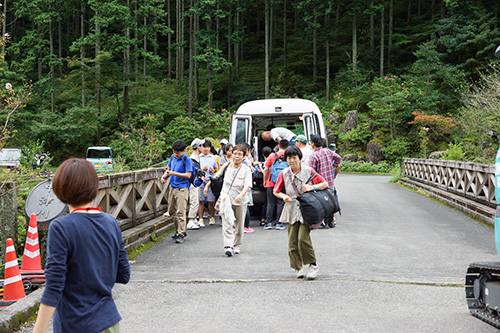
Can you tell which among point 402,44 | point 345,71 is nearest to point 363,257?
point 345,71

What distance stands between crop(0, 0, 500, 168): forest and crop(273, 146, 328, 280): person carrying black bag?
1707 cm

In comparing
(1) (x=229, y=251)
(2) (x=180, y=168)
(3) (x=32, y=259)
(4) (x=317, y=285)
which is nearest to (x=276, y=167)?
(2) (x=180, y=168)

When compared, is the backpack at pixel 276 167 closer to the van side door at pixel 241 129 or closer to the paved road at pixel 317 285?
the paved road at pixel 317 285

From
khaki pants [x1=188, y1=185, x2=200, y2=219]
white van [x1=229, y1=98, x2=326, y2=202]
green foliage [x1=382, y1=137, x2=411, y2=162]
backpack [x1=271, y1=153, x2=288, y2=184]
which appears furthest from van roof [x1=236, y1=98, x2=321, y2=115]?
green foliage [x1=382, y1=137, x2=411, y2=162]

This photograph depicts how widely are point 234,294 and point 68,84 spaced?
39.7 m

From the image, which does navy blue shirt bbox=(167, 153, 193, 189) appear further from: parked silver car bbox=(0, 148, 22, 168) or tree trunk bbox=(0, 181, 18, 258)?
tree trunk bbox=(0, 181, 18, 258)

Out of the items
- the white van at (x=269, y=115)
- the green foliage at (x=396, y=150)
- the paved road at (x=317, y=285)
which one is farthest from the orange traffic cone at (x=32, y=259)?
the green foliage at (x=396, y=150)

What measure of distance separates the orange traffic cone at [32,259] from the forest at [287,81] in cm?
1718

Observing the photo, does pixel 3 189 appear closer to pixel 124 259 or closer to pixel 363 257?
pixel 124 259

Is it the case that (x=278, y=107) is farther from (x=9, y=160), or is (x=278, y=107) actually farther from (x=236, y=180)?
(x=9, y=160)

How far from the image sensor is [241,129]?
43.4ft

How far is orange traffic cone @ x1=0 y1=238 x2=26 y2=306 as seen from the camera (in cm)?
509

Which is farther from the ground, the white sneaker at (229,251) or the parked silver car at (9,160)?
the parked silver car at (9,160)

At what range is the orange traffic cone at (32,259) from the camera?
223 inches
